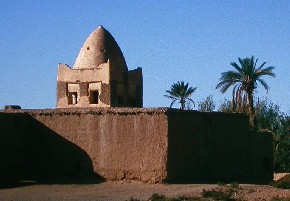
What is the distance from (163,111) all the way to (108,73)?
17.4ft

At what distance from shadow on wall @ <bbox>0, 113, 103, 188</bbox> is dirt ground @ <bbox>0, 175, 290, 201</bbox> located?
0.98 meters

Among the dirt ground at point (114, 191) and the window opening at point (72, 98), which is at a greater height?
the window opening at point (72, 98)

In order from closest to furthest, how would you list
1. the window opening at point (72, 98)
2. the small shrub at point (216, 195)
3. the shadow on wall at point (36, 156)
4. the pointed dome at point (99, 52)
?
the small shrub at point (216, 195) < the shadow on wall at point (36, 156) < the pointed dome at point (99, 52) < the window opening at point (72, 98)

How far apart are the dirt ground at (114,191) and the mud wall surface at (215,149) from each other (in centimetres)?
135

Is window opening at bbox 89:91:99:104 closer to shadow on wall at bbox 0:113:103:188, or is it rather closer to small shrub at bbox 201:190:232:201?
shadow on wall at bbox 0:113:103:188

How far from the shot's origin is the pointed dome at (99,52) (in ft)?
92.7

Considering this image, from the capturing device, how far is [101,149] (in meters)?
23.7

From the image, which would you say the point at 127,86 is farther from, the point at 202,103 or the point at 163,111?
the point at 202,103

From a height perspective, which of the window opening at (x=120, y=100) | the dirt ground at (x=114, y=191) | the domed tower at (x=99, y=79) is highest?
the domed tower at (x=99, y=79)

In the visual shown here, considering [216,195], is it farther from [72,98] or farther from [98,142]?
[72,98]

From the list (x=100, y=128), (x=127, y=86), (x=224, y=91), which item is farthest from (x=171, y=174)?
(x=224, y=91)

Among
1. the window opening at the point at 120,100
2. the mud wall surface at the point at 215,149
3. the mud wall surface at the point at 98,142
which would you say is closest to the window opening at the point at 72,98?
the window opening at the point at 120,100

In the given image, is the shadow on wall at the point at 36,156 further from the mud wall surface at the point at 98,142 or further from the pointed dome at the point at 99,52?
the pointed dome at the point at 99,52

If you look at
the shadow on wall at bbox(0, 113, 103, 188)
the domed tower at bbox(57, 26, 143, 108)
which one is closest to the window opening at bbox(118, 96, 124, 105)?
the domed tower at bbox(57, 26, 143, 108)
